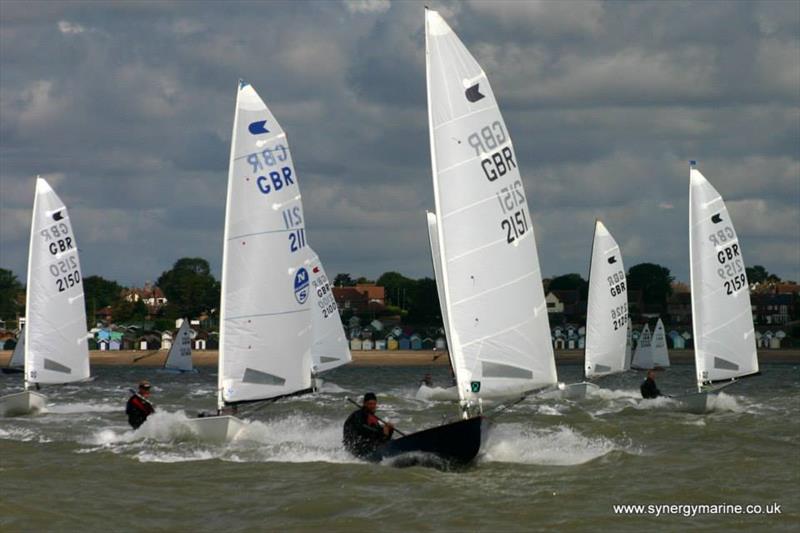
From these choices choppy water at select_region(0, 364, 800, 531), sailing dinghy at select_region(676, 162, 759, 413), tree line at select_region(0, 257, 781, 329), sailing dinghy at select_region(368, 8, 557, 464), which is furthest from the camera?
tree line at select_region(0, 257, 781, 329)

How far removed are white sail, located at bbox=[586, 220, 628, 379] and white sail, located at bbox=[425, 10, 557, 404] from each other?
20.9 metres

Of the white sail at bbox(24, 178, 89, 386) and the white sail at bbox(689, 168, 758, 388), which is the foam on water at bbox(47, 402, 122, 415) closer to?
the white sail at bbox(24, 178, 89, 386)

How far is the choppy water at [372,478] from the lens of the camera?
1612 cm

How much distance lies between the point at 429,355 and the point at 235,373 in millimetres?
90465

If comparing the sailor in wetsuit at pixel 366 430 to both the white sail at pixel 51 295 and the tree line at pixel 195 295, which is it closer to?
the white sail at pixel 51 295

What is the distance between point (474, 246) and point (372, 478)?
11.3 ft

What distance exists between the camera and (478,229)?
19125 millimetres

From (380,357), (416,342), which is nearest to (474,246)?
(380,357)

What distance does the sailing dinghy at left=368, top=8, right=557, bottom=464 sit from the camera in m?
18.9

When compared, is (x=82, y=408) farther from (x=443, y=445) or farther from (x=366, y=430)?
(x=443, y=445)

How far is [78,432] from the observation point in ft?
89.4

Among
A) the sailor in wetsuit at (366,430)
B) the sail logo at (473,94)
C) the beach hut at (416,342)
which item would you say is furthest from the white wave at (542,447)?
the beach hut at (416,342)

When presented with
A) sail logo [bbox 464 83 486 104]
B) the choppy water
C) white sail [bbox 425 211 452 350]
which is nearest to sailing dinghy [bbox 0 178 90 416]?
the choppy water

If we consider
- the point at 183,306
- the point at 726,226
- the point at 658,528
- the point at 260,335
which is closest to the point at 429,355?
the point at 183,306
